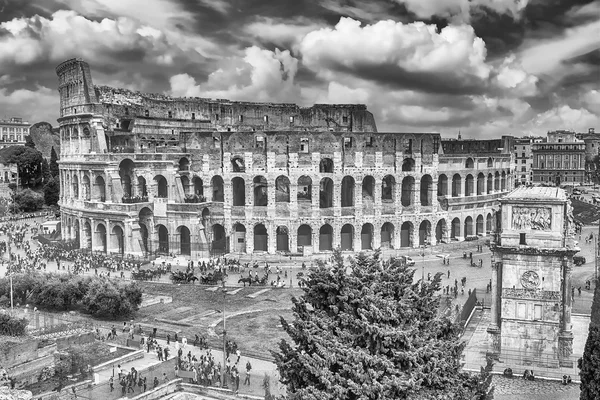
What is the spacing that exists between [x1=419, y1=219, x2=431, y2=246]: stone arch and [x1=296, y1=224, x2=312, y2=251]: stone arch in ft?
39.7

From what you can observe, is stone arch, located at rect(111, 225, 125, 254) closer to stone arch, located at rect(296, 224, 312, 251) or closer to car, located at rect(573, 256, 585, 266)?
stone arch, located at rect(296, 224, 312, 251)

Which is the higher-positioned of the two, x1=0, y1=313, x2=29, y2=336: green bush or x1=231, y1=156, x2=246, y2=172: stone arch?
x1=231, y1=156, x2=246, y2=172: stone arch

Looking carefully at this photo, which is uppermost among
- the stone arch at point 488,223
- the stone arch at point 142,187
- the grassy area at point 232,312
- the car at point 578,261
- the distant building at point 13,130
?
the distant building at point 13,130

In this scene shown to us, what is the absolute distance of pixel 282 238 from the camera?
56906 mm

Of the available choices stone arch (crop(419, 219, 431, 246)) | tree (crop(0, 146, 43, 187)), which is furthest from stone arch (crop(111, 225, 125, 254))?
tree (crop(0, 146, 43, 187))

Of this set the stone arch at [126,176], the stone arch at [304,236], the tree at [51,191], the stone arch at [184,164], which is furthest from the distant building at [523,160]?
the tree at [51,191]

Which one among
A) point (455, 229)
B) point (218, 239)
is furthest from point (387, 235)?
point (218, 239)

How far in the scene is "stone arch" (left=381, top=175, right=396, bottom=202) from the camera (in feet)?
193

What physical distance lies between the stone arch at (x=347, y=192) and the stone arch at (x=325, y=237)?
475cm

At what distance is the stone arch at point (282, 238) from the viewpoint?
56688mm

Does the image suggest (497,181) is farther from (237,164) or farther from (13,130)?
(13,130)

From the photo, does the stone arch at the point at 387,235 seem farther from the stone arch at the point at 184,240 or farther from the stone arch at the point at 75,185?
the stone arch at the point at 75,185

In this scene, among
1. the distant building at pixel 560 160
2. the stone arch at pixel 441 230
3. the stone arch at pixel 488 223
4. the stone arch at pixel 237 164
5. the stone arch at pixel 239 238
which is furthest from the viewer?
the distant building at pixel 560 160

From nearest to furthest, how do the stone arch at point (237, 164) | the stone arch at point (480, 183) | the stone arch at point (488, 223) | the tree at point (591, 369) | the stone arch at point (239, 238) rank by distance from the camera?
the tree at point (591, 369) < the stone arch at point (239, 238) < the stone arch at point (237, 164) < the stone arch at point (488, 223) < the stone arch at point (480, 183)
